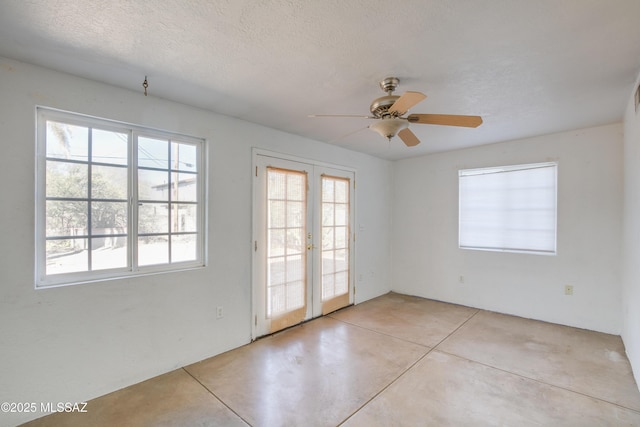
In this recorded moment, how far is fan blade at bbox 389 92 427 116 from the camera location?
174 cm

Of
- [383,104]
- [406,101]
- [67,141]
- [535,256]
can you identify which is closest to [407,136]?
[383,104]

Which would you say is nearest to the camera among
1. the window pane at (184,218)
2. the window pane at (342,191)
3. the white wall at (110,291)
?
the white wall at (110,291)

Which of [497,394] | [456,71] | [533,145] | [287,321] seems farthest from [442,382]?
[533,145]

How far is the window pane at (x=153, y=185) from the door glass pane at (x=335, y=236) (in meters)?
2.01

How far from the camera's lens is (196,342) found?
2809mm

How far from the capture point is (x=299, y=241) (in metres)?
3.76

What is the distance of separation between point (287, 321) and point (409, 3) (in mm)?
3340

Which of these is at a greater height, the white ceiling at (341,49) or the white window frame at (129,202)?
the white ceiling at (341,49)

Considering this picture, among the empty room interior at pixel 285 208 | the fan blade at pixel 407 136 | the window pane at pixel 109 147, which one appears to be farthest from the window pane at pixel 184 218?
the fan blade at pixel 407 136

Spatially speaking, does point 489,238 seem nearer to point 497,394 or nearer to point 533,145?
point 533,145

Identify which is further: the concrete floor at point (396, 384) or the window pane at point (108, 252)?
the window pane at point (108, 252)

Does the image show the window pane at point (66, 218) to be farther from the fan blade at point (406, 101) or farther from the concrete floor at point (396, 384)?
the fan blade at point (406, 101)

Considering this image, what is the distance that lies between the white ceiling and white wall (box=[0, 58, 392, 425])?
0.65 feet

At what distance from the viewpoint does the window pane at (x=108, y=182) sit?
231 cm
